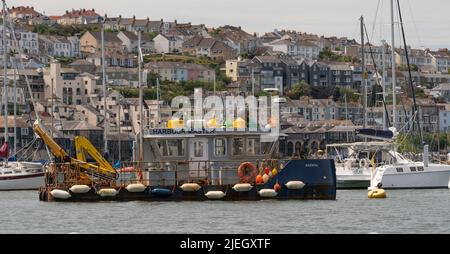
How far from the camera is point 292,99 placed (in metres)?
185

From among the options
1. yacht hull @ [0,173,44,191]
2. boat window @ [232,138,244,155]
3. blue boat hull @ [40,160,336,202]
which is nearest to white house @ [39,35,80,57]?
yacht hull @ [0,173,44,191]

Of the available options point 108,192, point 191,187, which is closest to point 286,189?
point 191,187

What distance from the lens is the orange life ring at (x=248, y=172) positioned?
1623 inches

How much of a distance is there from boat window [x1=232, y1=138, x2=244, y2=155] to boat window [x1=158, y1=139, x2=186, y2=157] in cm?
155

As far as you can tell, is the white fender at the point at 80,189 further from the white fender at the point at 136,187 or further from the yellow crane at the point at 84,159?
the white fender at the point at 136,187

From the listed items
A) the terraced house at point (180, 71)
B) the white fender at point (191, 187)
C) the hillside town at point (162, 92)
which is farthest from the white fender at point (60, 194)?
the terraced house at point (180, 71)

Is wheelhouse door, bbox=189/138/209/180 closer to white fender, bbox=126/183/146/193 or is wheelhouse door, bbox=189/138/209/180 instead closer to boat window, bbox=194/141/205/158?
boat window, bbox=194/141/205/158

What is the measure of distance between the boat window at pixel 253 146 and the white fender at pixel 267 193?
1.65m

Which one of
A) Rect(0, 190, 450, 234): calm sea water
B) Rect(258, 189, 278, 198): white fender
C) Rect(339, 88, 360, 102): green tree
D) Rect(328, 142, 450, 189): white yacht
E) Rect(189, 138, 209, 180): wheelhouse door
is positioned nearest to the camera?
Rect(0, 190, 450, 234): calm sea water

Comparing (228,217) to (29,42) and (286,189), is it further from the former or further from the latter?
(29,42)

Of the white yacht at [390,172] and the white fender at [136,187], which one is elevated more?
the white fender at [136,187]

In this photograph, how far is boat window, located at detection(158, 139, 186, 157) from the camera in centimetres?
4228

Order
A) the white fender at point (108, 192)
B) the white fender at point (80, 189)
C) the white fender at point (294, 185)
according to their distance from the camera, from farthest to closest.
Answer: the white fender at point (80, 189) → the white fender at point (108, 192) → the white fender at point (294, 185)
